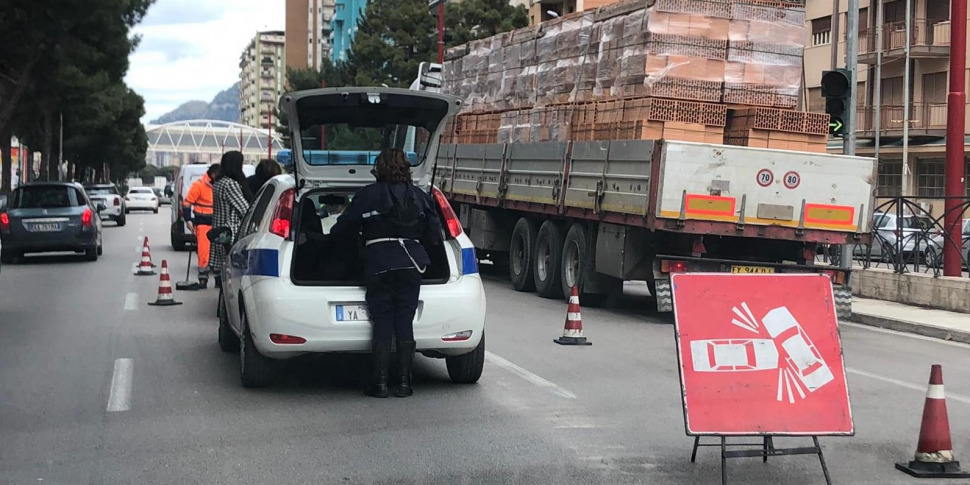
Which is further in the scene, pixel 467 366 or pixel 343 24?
pixel 343 24

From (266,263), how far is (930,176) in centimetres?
3947

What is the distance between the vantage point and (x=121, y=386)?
9344 mm

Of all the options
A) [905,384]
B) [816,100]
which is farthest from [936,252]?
[816,100]

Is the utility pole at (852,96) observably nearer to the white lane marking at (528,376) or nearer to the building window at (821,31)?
the white lane marking at (528,376)

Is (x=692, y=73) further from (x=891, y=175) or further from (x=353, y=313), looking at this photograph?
(x=891, y=175)

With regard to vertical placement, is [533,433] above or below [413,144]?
below

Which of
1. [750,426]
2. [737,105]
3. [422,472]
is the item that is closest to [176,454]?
[422,472]

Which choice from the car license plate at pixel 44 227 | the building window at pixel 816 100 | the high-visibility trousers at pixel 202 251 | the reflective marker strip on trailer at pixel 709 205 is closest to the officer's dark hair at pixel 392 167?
the reflective marker strip on trailer at pixel 709 205

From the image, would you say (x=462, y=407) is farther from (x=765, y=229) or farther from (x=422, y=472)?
(x=765, y=229)

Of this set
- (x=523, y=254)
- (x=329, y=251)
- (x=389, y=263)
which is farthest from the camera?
(x=523, y=254)

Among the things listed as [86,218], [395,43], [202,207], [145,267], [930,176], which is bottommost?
[145,267]

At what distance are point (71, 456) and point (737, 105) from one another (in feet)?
35.5

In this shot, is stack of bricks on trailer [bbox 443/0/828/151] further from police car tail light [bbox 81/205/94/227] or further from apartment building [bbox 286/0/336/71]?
apartment building [bbox 286/0/336/71]

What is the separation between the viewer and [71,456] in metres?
6.97
